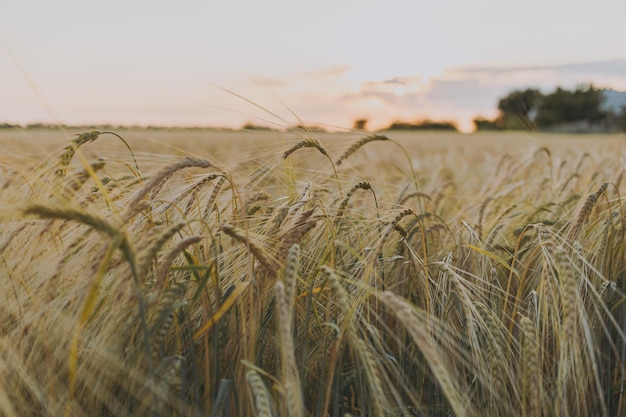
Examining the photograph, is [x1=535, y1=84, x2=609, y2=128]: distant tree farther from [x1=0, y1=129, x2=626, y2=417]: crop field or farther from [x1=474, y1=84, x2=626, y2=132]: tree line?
[x1=0, y1=129, x2=626, y2=417]: crop field

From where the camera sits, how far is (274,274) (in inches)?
48.2

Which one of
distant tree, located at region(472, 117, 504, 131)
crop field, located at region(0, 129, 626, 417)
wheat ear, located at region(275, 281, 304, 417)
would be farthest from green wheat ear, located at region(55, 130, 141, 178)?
distant tree, located at region(472, 117, 504, 131)

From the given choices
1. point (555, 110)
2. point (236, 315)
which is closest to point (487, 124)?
point (555, 110)

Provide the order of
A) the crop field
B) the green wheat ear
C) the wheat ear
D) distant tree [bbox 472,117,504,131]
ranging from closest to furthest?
1. the wheat ear
2. the crop field
3. the green wheat ear
4. distant tree [bbox 472,117,504,131]

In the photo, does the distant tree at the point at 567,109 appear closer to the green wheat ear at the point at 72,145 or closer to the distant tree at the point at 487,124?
the distant tree at the point at 487,124

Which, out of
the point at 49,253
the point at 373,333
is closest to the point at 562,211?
the point at 373,333

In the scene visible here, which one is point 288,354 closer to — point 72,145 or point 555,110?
point 72,145

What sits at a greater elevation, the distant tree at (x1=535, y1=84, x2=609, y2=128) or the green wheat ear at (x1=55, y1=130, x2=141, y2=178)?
the green wheat ear at (x1=55, y1=130, x2=141, y2=178)

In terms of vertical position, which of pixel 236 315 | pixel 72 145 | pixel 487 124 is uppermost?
pixel 72 145

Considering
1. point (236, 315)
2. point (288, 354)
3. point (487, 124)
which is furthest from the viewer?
point (487, 124)

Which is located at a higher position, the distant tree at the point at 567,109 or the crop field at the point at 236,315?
the crop field at the point at 236,315

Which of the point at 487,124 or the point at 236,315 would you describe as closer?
the point at 236,315

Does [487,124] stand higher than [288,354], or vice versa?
[288,354]

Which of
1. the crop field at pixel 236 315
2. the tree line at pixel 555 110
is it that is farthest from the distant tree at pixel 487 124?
the crop field at pixel 236 315
